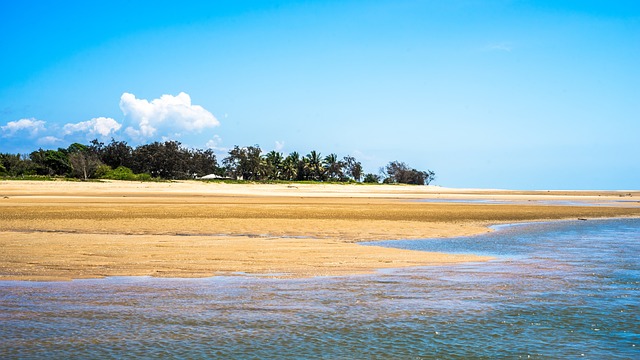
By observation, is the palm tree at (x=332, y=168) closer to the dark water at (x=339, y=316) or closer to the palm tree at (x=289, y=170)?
the palm tree at (x=289, y=170)

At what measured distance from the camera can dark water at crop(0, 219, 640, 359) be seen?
749cm

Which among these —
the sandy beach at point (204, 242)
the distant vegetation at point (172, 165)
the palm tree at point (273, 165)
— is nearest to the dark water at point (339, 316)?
the sandy beach at point (204, 242)

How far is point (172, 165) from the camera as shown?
11719cm

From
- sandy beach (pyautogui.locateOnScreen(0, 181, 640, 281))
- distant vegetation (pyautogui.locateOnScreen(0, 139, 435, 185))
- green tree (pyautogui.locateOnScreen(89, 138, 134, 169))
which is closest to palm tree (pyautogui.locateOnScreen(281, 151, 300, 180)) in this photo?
distant vegetation (pyautogui.locateOnScreen(0, 139, 435, 185))

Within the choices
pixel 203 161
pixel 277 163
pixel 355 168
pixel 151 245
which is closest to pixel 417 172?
pixel 355 168

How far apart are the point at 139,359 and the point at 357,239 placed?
14531 mm

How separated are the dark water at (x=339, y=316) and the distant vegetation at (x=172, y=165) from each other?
8446 centimetres

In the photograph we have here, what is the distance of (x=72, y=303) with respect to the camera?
9742mm

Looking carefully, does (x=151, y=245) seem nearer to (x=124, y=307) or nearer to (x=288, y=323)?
(x=124, y=307)

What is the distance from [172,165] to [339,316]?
367 feet

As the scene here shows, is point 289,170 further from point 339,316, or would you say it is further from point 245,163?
point 339,316

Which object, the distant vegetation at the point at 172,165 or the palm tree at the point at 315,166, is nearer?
the distant vegetation at the point at 172,165

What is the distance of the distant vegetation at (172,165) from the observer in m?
100

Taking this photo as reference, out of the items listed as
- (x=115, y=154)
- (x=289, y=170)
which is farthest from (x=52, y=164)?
(x=289, y=170)
